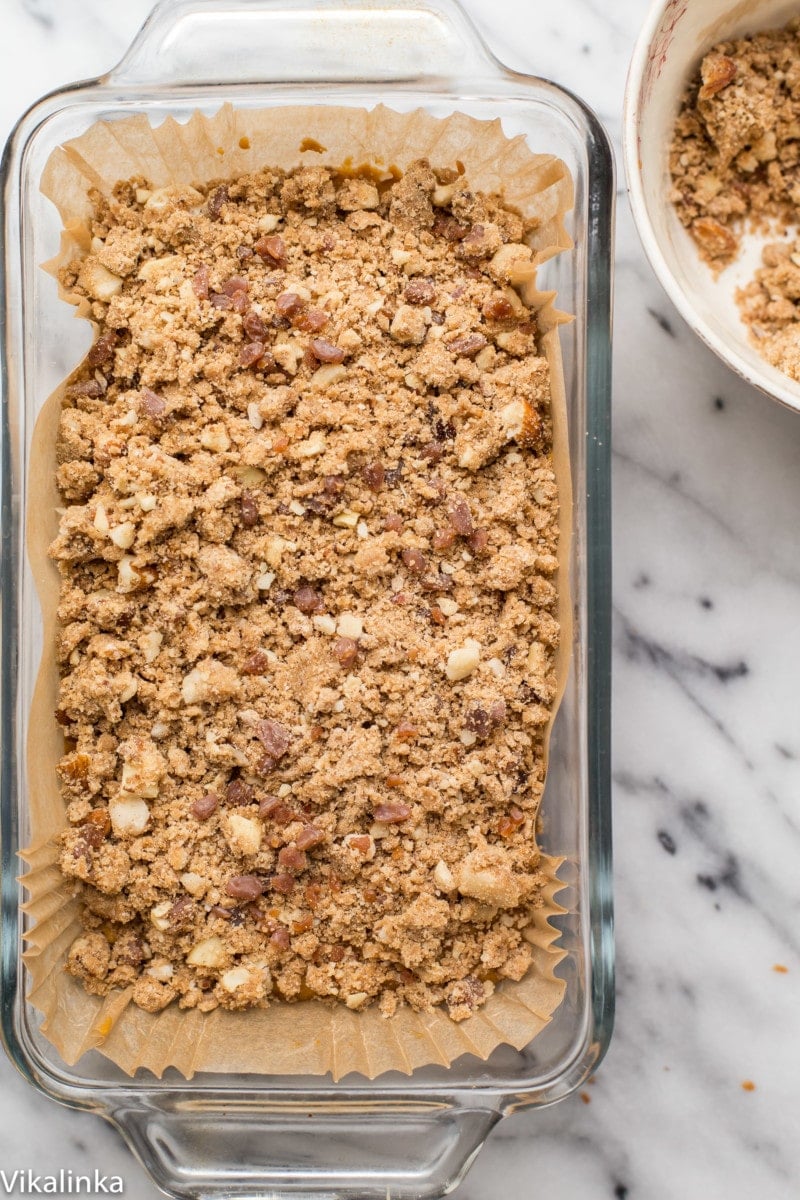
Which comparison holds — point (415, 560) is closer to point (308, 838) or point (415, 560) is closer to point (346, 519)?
point (346, 519)

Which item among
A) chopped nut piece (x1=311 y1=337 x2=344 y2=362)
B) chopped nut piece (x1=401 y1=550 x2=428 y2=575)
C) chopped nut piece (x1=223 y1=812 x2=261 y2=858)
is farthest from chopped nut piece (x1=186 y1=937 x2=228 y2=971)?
chopped nut piece (x1=311 y1=337 x2=344 y2=362)

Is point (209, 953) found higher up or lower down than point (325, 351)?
lower down

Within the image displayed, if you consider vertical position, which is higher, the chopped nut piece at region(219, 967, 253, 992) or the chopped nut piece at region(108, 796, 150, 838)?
the chopped nut piece at region(108, 796, 150, 838)

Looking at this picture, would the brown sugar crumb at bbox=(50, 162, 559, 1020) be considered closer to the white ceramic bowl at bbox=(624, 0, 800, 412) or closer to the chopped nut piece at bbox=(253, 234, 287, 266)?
the chopped nut piece at bbox=(253, 234, 287, 266)

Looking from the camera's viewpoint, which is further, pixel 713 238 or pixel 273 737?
pixel 713 238

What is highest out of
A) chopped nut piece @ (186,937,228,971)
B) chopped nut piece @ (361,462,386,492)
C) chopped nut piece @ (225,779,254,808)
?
chopped nut piece @ (361,462,386,492)

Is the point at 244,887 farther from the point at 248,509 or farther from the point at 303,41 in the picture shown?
the point at 303,41

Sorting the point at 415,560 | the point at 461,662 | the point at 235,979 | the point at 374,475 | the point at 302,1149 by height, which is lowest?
the point at 302,1149

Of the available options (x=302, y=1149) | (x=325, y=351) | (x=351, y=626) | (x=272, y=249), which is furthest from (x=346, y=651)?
(x=302, y=1149)
